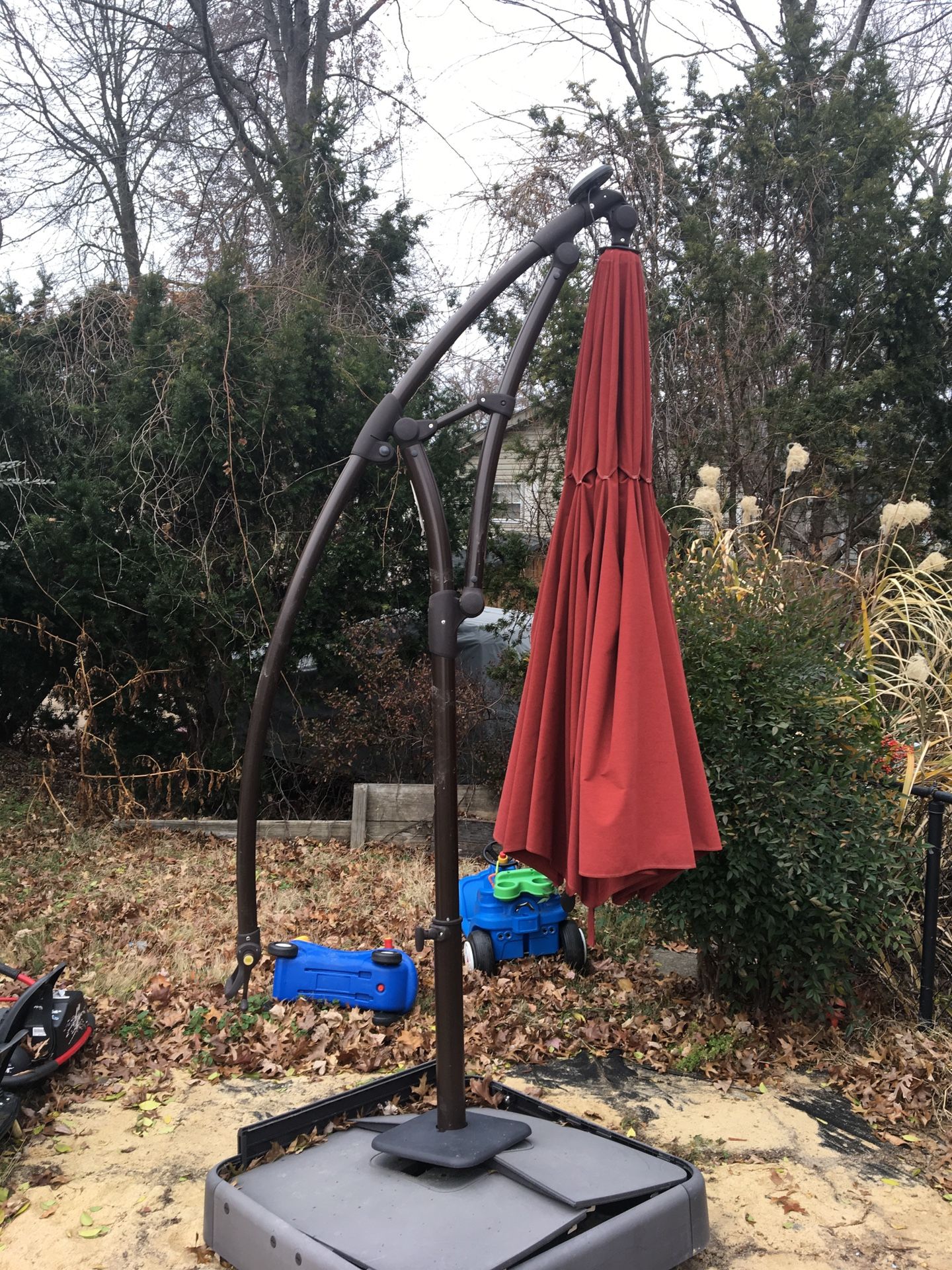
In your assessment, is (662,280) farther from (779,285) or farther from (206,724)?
(206,724)

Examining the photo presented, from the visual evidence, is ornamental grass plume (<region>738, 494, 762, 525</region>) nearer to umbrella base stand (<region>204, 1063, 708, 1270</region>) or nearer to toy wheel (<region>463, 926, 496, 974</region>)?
toy wheel (<region>463, 926, 496, 974</region>)

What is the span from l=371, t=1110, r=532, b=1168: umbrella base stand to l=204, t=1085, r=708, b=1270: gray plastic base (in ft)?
0.14

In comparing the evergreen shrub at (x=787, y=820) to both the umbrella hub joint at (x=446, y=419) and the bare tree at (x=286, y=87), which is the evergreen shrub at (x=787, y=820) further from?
the bare tree at (x=286, y=87)

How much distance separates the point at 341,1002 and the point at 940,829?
253cm

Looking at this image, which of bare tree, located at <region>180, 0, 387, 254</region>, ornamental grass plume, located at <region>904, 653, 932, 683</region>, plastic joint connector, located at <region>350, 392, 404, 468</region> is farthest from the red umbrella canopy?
bare tree, located at <region>180, 0, 387, 254</region>

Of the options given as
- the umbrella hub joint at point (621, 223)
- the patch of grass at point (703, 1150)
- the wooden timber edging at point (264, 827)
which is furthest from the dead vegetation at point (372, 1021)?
the umbrella hub joint at point (621, 223)

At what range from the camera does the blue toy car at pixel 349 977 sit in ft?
13.4

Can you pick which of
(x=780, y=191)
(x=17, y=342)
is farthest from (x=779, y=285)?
(x=17, y=342)

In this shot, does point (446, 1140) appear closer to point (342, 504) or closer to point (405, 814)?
point (342, 504)

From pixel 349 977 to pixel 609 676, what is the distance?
2.26 meters

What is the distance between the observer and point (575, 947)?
4.55 metres

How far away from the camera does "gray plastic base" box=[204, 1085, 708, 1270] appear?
2252mm

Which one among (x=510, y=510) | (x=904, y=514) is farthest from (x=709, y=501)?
(x=510, y=510)

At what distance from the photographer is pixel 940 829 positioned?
12.1ft
